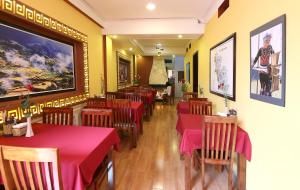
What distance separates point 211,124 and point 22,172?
1763mm

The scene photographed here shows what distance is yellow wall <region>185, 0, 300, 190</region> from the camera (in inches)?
62.6

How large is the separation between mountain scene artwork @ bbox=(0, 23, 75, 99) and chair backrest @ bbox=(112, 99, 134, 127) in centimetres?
94

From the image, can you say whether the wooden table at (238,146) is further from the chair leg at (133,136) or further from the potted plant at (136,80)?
the potted plant at (136,80)

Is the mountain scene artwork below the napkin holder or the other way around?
the other way around

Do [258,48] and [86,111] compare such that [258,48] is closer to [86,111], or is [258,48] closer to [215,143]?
[215,143]

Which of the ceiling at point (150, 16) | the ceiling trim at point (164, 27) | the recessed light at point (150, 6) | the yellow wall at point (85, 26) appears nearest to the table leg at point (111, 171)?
the yellow wall at point (85, 26)

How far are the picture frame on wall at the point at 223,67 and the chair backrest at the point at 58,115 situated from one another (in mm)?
2290

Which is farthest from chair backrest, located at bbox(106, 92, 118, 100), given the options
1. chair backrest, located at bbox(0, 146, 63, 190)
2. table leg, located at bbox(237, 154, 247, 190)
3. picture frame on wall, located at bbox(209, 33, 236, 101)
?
chair backrest, located at bbox(0, 146, 63, 190)

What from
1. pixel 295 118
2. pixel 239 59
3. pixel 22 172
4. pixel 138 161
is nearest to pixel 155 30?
pixel 239 59

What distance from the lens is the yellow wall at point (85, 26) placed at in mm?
2965

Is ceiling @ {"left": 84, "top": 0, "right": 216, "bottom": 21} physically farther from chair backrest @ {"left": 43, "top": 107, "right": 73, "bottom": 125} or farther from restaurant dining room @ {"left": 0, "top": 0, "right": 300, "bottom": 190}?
chair backrest @ {"left": 43, "top": 107, "right": 73, "bottom": 125}

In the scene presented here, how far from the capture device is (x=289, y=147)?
1.65m

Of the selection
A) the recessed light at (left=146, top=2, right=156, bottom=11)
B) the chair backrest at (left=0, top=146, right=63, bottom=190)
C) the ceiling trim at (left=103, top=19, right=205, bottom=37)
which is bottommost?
the chair backrest at (left=0, top=146, right=63, bottom=190)

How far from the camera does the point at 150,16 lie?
4.91 m
